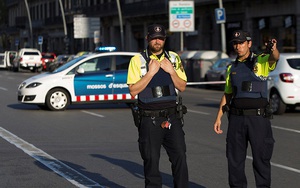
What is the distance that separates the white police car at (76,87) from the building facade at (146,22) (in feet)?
71.2

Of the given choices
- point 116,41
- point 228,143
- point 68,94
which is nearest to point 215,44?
point 116,41

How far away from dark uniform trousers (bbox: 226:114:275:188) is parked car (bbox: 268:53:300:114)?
35.4 feet

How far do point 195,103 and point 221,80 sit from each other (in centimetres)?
944

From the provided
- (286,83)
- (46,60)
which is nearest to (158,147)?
(286,83)

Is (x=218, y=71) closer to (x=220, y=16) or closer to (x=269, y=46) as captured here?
(x=220, y=16)

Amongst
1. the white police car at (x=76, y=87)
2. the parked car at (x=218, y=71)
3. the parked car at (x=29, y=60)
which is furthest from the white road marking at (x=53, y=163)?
the parked car at (x=29, y=60)

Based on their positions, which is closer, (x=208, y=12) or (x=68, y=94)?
(x=68, y=94)

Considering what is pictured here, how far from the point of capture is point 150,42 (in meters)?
6.92

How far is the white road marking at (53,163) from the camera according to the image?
934cm

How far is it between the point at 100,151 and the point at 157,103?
17.5 feet

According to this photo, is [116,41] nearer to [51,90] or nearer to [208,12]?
[208,12]

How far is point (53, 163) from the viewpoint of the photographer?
1088cm

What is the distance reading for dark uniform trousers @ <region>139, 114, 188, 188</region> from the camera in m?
7.04

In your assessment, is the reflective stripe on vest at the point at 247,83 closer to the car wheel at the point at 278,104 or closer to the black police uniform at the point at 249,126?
the black police uniform at the point at 249,126
